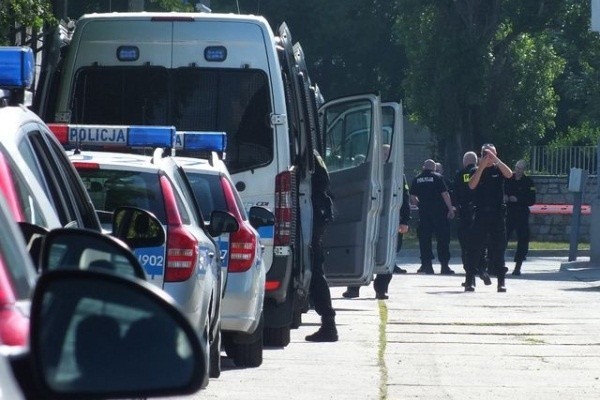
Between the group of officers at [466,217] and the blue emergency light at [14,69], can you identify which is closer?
the blue emergency light at [14,69]

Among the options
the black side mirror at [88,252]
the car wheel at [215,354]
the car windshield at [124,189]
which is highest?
the black side mirror at [88,252]

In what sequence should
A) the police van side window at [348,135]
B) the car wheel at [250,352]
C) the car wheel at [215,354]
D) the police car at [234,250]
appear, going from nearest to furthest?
the car wheel at [215,354]
the police car at [234,250]
the car wheel at [250,352]
the police van side window at [348,135]

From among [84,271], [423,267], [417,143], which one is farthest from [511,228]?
[417,143]

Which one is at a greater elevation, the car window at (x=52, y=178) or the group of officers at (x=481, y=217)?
the car window at (x=52, y=178)

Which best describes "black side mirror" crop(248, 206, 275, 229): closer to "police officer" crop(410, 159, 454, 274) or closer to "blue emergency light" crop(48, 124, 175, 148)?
"blue emergency light" crop(48, 124, 175, 148)

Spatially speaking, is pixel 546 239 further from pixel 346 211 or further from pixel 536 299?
pixel 346 211

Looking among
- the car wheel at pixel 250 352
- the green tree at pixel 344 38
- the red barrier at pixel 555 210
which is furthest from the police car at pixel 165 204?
the green tree at pixel 344 38

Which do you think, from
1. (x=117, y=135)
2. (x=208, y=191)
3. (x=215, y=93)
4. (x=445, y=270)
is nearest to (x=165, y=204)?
(x=117, y=135)

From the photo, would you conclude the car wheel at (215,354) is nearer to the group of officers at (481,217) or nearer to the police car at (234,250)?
the police car at (234,250)

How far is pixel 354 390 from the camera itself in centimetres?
900

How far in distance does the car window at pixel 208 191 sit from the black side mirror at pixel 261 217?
568 mm

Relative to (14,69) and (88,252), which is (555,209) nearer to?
(14,69)

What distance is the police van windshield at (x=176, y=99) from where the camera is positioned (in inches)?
437

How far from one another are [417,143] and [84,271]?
166 ft
